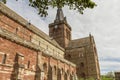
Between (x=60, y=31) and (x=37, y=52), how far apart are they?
30.5 meters

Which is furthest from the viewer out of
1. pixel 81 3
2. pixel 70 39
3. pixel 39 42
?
pixel 70 39

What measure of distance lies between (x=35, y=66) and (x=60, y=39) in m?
30.4

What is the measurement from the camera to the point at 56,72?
25812 mm

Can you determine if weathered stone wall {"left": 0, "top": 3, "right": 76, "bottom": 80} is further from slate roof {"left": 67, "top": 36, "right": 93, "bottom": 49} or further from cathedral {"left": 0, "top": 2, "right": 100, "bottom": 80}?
slate roof {"left": 67, "top": 36, "right": 93, "bottom": 49}

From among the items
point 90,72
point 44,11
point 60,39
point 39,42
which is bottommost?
point 90,72

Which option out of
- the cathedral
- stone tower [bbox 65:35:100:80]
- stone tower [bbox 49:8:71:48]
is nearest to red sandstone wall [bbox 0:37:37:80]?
A: the cathedral

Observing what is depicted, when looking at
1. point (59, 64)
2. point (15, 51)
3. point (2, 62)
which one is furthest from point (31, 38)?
point (2, 62)

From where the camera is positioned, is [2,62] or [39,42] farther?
[39,42]

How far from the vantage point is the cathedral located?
1450 cm

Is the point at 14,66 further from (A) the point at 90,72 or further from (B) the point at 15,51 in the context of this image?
(A) the point at 90,72

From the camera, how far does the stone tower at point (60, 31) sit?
48384 millimetres

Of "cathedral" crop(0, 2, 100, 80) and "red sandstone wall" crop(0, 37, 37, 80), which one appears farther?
"cathedral" crop(0, 2, 100, 80)

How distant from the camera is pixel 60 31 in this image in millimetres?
49250

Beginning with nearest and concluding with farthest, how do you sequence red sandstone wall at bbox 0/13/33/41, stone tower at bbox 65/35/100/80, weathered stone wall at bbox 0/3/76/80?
weathered stone wall at bbox 0/3/76/80
red sandstone wall at bbox 0/13/33/41
stone tower at bbox 65/35/100/80
